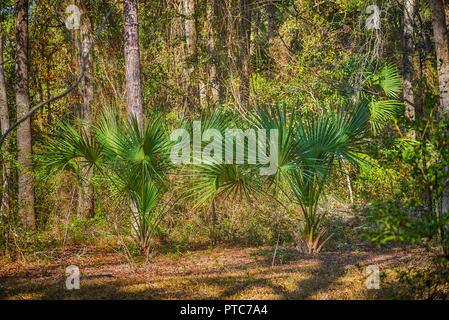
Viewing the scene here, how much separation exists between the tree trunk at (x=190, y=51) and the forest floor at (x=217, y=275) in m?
4.45

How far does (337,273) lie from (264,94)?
21.6 ft

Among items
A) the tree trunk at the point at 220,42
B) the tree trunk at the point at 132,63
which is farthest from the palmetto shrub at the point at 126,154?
the tree trunk at the point at 220,42

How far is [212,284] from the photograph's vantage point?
19.8 feet

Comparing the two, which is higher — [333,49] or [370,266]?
[333,49]

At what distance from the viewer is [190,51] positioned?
42.4 feet

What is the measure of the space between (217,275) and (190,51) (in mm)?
7941

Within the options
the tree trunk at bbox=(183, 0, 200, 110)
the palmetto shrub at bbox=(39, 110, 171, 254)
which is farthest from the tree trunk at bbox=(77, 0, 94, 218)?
the palmetto shrub at bbox=(39, 110, 171, 254)

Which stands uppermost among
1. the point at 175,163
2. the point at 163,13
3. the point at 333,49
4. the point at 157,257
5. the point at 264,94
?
the point at 163,13

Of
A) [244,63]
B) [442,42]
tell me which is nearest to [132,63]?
[244,63]

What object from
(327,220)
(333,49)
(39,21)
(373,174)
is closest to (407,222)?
(327,220)

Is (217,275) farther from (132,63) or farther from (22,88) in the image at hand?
(22,88)

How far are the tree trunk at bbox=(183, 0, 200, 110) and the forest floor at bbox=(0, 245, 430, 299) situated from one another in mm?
4451
